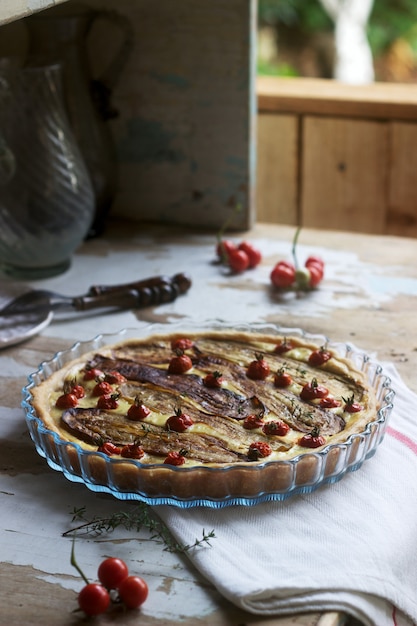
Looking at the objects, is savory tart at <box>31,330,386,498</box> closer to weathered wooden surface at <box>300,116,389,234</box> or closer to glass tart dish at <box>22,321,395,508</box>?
glass tart dish at <box>22,321,395,508</box>

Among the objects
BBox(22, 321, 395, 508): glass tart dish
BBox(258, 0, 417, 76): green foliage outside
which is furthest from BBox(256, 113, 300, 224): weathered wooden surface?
BBox(258, 0, 417, 76): green foliage outside

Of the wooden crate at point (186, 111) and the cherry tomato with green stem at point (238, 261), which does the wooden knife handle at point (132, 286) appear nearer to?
the cherry tomato with green stem at point (238, 261)

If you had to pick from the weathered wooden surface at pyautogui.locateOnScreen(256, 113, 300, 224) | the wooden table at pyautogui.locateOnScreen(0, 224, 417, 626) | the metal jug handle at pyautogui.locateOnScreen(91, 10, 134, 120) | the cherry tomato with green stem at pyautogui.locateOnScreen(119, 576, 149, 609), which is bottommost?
the weathered wooden surface at pyautogui.locateOnScreen(256, 113, 300, 224)

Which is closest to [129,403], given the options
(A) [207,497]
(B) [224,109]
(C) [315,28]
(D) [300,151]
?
(A) [207,497]

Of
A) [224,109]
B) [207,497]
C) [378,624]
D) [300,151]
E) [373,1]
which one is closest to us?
[378,624]

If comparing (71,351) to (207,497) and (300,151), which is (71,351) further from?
(300,151)

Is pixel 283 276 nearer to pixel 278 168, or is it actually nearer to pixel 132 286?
pixel 132 286

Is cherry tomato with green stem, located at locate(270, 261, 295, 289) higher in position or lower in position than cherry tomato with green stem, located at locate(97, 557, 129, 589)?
lower
